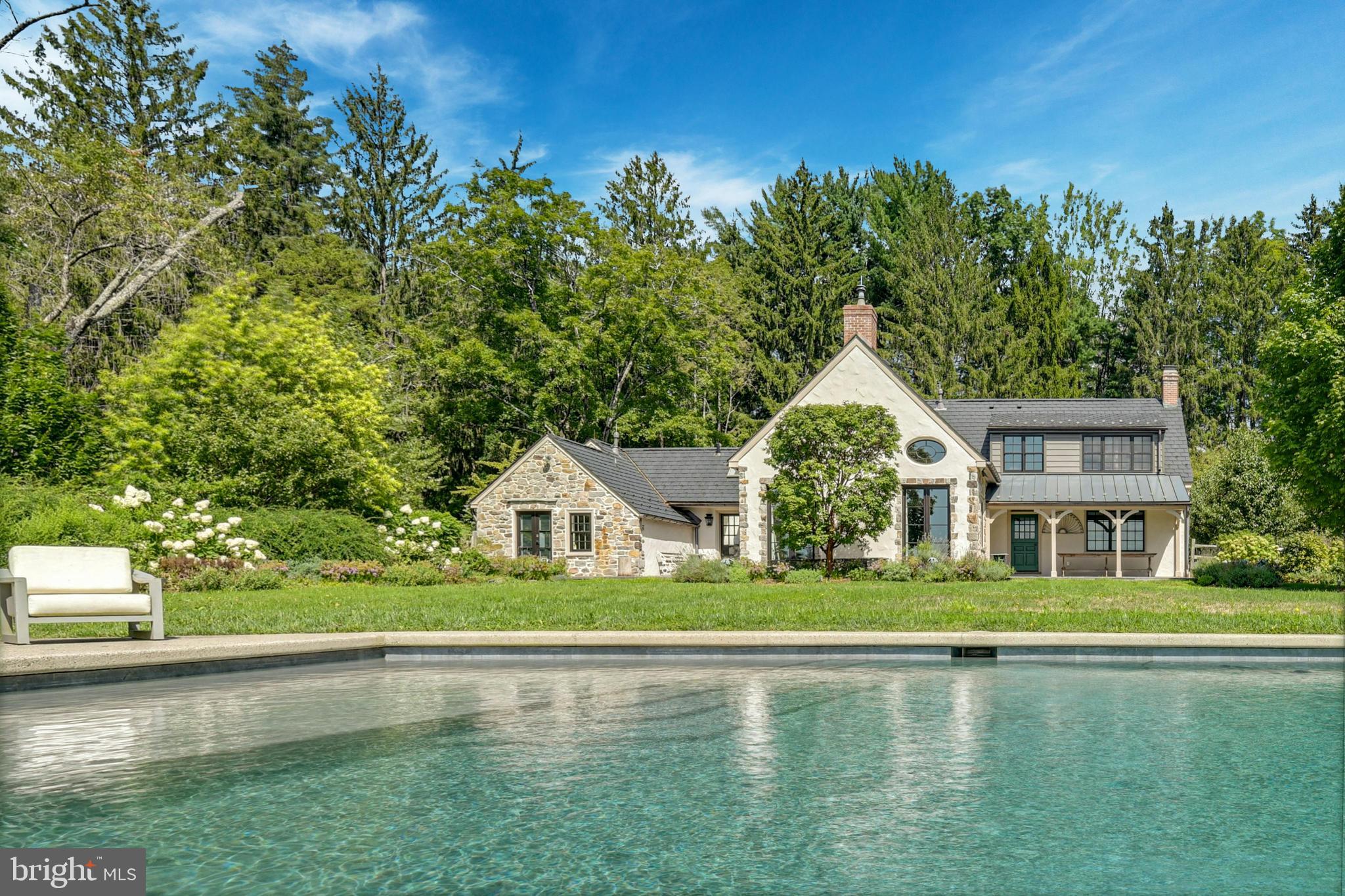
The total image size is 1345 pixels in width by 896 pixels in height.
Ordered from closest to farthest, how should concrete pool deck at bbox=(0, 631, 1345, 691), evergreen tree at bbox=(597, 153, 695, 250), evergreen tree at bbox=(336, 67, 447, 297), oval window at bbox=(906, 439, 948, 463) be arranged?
concrete pool deck at bbox=(0, 631, 1345, 691) < oval window at bbox=(906, 439, 948, 463) < evergreen tree at bbox=(336, 67, 447, 297) < evergreen tree at bbox=(597, 153, 695, 250)

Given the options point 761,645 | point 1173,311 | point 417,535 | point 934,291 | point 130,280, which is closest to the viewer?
point 761,645

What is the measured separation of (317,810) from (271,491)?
2127cm

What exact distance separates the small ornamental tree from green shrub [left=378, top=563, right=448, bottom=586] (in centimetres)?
981

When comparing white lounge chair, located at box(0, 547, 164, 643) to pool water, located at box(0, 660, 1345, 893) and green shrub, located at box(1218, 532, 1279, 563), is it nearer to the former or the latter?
pool water, located at box(0, 660, 1345, 893)

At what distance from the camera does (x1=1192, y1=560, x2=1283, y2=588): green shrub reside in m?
22.3

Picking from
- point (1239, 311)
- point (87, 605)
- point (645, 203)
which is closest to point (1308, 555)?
point (87, 605)

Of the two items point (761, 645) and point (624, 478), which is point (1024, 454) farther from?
point (761, 645)

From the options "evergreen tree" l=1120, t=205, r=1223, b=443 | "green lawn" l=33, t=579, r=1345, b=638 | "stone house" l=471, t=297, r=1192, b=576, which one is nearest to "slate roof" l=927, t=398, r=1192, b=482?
"stone house" l=471, t=297, r=1192, b=576

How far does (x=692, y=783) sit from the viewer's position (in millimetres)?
6613

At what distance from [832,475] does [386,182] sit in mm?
28047

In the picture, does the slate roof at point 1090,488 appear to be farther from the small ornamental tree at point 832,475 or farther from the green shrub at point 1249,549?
the small ornamental tree at point 832,475

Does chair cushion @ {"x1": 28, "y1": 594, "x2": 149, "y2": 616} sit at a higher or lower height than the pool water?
higher

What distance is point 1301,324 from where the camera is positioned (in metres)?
24.0

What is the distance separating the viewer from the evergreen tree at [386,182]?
45406mm
